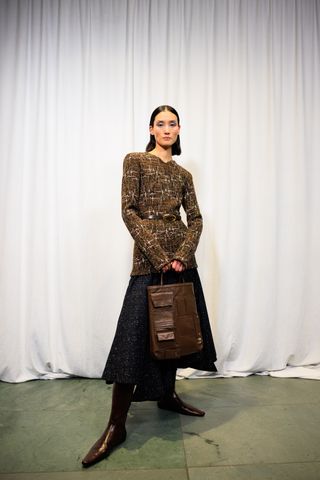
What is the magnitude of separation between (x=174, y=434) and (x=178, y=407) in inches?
9.4

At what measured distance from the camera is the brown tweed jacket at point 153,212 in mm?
1630

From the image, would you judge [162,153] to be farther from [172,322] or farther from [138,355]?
[138,355]

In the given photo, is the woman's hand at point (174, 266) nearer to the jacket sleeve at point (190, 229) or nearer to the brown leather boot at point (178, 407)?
the jacket sleeve at point (190, 229)

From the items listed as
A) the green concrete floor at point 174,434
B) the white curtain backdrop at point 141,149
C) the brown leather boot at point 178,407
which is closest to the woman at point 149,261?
the green concrete floor at point 174,434

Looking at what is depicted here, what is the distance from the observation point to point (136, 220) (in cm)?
165

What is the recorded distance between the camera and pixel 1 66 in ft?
8.66

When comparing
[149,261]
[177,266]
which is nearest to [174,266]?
[177,266]

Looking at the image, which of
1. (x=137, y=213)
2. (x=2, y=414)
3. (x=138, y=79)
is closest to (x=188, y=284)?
(x=137, y=213)

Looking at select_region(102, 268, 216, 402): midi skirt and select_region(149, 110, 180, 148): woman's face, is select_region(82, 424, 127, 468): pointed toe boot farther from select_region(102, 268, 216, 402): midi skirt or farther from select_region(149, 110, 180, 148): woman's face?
select_region(149, 110, 180, 148): woman's face

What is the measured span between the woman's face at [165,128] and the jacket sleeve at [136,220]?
0.20 metres

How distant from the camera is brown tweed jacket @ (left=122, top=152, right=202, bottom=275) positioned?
163cm

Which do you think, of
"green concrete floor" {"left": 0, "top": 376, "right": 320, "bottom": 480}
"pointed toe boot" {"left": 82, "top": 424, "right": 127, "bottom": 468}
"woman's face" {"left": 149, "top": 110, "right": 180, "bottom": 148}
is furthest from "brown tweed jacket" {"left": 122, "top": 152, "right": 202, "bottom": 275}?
"green concrete floor" {"left": 0, "top": 376, "right": 320, "bottom": 480}

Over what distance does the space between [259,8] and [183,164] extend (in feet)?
4.65

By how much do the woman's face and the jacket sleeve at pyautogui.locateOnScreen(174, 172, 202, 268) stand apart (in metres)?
0.24
